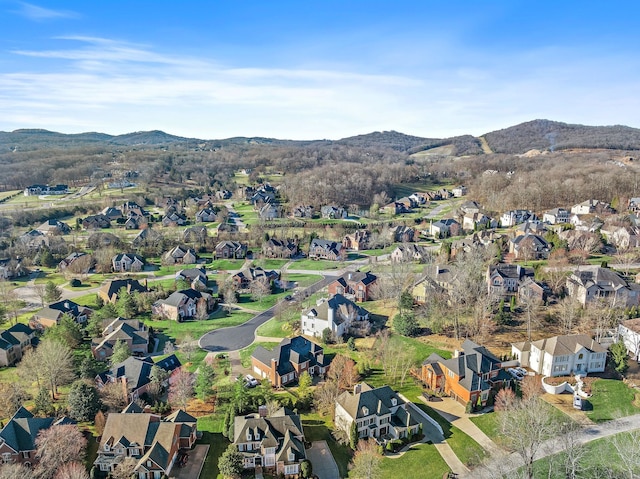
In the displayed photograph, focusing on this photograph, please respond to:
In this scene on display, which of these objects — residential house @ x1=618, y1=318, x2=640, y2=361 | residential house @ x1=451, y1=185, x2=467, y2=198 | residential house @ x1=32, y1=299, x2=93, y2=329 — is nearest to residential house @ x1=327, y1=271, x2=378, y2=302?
residential house @ x1=618, y1=318, x2=640, y2=361

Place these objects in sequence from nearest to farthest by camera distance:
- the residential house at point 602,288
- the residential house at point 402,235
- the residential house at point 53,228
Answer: the residential house at point 602,288 → the residential house at point 402,235 → the residential house at point 53,228

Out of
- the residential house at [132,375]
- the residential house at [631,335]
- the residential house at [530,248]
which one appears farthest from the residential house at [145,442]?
the residential house at [530,248]

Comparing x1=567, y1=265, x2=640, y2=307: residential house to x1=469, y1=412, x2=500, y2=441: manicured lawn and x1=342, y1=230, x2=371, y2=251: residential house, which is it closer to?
x1=469, y1=412, x2=500, y2=441: manicured lawn

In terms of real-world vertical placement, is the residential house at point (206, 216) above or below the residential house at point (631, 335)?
above

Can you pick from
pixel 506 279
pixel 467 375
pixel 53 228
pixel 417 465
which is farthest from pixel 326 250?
pixel 53 228

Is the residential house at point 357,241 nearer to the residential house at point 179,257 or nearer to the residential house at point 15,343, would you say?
the residential house at point 179,257

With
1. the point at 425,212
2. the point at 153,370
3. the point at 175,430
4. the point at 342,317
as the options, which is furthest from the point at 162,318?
the point at 425,212

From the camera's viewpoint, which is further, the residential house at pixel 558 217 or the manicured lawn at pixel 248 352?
the residential house at pixel 558 217
